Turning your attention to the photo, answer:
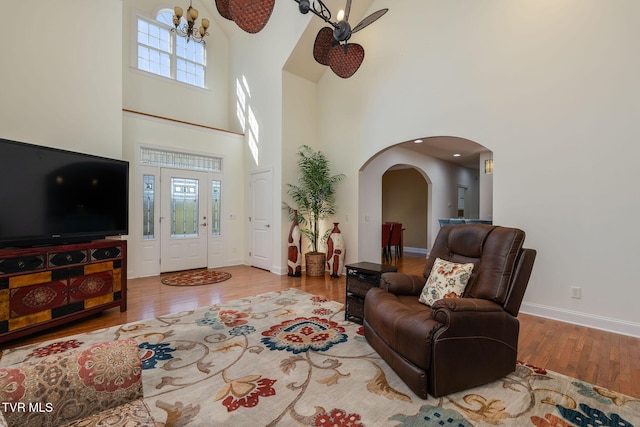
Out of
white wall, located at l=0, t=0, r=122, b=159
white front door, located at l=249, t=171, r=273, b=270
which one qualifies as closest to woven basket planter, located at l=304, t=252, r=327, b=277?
white front door, located at l=249, t=171, r=273, b=270

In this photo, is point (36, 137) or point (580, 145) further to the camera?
point (36, 137)

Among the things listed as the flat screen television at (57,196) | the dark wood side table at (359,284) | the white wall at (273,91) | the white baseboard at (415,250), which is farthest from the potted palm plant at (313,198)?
the white baseboard at (415,250)

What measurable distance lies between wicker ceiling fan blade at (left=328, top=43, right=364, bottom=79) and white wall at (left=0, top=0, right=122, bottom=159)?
3.26 meters

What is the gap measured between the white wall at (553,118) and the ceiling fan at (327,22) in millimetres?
1777

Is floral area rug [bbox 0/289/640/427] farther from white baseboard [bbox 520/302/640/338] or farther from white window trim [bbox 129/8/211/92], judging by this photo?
white window trim [bbox 129/8/211/92]

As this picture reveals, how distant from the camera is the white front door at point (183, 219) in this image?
5543 mm

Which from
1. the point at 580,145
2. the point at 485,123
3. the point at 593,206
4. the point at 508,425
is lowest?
the point at 508,425

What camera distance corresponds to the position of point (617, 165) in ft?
9.62

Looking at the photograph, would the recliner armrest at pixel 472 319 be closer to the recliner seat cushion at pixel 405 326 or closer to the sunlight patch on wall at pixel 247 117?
the recliner seat cushion at pixel 405 326

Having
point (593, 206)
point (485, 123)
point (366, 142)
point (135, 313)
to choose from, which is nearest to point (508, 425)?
point (593, 206)

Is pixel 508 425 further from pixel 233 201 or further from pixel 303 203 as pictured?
pixel 233 201

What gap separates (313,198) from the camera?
5.54 meters

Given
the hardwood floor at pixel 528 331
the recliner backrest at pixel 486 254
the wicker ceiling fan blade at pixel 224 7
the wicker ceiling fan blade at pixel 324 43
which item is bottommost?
the hardwood floor at pixel 528 331

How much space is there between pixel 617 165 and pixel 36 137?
6.36 m
